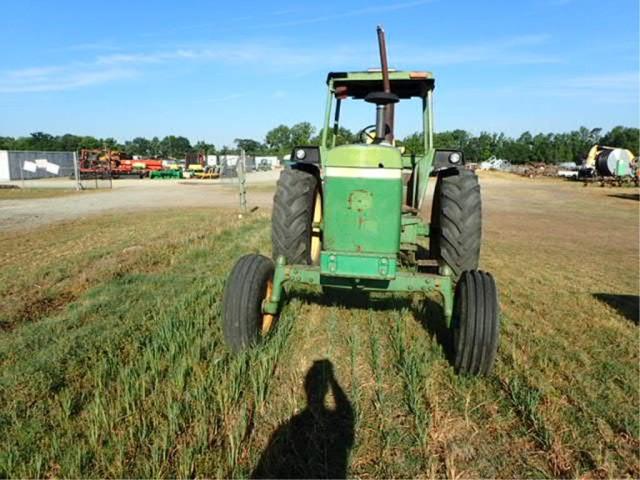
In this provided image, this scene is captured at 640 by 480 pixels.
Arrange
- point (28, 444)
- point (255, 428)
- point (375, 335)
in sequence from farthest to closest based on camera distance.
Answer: point (375, 335)
point (255, 428)
point (28, 444)

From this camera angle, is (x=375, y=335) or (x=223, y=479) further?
(x=375, y=335)

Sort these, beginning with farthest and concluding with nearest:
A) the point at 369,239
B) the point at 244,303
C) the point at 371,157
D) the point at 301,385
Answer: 1. the point at 369,239
2. the point at 371,157
3. the point at 244,303
4. the point at 301,385

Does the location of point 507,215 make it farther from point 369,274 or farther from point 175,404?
point 175,404

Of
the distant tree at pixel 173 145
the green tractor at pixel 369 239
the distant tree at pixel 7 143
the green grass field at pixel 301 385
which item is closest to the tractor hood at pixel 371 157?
the green tractor at pixel 369 239

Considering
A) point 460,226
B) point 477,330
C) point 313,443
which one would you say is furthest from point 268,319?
point 460,226

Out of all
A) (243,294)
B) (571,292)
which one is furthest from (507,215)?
(243,294)

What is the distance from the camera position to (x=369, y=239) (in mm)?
3787

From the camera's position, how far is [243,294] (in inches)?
138

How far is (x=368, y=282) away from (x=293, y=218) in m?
1.08

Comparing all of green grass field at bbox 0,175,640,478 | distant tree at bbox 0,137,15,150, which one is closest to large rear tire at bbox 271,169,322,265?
green grass field at bbox 0,175,640,478

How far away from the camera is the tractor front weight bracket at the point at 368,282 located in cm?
358

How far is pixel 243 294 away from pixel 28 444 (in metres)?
1.58

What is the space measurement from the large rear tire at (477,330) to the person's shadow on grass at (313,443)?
90 cm

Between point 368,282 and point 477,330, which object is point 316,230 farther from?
point 477,330
